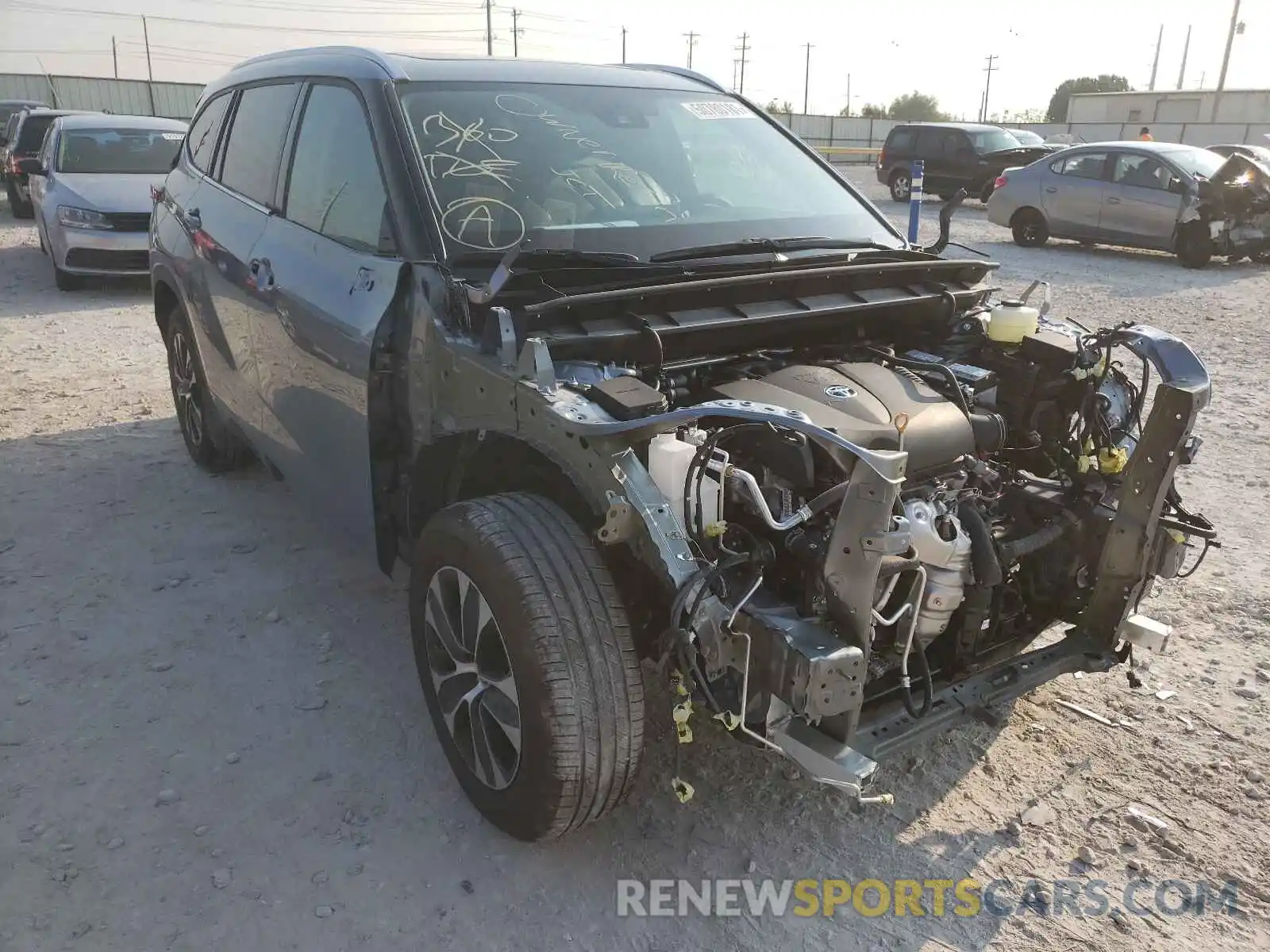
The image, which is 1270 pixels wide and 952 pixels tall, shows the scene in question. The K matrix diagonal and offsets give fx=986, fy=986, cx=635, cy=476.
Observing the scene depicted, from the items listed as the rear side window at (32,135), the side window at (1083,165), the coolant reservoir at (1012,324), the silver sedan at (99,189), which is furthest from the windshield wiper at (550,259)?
the rear side window at (32,135)

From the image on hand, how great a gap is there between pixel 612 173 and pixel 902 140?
1922 centimetres

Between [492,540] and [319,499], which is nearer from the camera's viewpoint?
[492,540]

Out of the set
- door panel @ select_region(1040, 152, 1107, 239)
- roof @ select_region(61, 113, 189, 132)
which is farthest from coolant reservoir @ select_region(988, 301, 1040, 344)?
door panel @ select_region(1040, 152, 1107, 239)

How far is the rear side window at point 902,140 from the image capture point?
67.3ft

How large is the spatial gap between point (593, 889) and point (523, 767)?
40 centimetres

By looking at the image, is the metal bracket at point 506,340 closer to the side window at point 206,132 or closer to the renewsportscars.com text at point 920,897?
the renewsportscars.com text at point 920,897

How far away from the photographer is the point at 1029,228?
48.6ft

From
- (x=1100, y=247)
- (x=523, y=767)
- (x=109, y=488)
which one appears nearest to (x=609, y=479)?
(x=523, y=767)

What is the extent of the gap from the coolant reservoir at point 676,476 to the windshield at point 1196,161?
43.5 ft

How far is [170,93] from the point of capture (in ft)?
116

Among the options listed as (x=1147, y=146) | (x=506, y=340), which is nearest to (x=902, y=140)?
(x=1147, y=146)

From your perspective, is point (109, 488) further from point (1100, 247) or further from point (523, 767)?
point (1100, 247)

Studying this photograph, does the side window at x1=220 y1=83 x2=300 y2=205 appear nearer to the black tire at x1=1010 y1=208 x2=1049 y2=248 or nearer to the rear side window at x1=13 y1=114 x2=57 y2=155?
the black tire at x1=1010 y1=208 x2=1049 y2=248

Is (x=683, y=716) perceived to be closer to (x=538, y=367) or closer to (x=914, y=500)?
(x=914, y=500)
